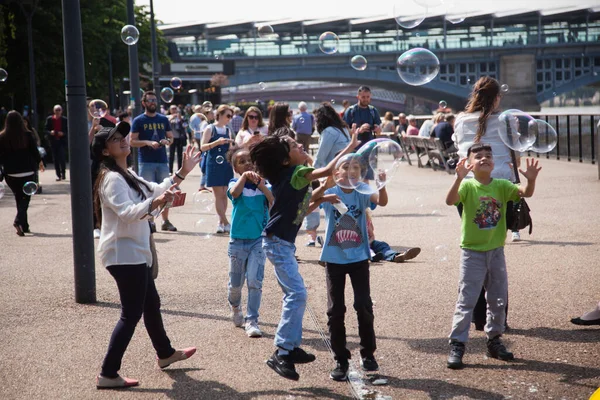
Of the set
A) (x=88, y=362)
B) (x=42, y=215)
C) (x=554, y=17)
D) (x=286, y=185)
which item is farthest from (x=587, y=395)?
(x=554, y=17)

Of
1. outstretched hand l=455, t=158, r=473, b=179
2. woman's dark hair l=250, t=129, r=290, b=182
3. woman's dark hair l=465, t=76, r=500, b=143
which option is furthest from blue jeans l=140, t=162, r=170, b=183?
outstretched hand l=455, t=158, r=473, b=179

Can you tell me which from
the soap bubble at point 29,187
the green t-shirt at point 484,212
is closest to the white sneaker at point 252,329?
the green t-shirt at point 484,212

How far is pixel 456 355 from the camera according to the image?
524 cm

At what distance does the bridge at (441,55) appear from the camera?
79375 mm

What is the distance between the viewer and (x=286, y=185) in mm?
5176

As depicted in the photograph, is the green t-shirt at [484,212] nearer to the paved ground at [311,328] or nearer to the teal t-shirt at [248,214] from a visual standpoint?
the paved ground at [311,328]

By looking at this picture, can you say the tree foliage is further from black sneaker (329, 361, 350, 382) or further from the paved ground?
black sneaker (329, 361, 350, 382)

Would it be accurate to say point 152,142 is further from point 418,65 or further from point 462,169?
point 462,169

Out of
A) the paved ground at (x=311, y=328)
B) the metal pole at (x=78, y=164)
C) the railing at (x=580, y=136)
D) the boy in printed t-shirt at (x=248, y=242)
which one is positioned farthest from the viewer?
the railing at (x=580, y=136)

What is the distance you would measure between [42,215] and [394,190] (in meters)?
6.90

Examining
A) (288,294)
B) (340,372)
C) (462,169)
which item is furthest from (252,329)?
(462,169)

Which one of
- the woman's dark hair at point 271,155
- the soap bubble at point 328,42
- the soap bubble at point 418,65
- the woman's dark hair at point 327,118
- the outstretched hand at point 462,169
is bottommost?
the outstretched hand at point 462,169

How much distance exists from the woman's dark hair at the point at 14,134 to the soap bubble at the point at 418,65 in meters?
5.36

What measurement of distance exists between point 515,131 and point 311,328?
2065mm
